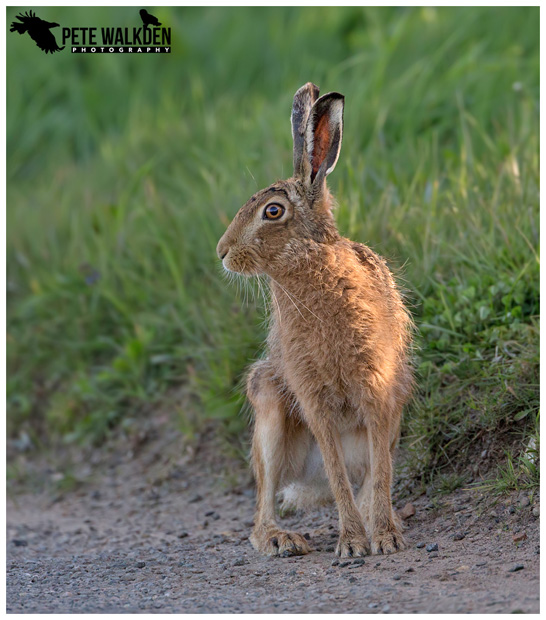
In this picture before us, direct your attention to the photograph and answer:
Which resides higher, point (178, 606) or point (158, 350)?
point (158, 350)

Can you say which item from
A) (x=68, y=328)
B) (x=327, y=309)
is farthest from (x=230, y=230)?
(x=68, y=328)

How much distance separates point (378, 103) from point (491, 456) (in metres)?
3.40

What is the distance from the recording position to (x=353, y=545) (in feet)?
14.5

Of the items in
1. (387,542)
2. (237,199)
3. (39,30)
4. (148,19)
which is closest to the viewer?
(387,542)

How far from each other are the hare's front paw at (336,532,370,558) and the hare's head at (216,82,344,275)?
4.22ft

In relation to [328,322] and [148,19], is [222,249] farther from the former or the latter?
[148,19]

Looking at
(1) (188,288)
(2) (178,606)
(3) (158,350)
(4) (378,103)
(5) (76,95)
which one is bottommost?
(2) (178,606)

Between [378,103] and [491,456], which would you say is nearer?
[491,456]

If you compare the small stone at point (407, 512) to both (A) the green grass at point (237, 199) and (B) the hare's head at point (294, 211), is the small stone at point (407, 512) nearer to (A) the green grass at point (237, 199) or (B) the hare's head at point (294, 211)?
(A) the green grass at point (237, 199)

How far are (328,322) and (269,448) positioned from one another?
2.58ft

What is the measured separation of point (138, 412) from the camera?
269 inches

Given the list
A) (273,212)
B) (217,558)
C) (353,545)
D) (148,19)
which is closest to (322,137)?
(273,212)

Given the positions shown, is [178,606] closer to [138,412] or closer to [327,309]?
[327,309]

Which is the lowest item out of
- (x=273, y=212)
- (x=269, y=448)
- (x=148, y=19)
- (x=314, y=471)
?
(x=314, y=471)
